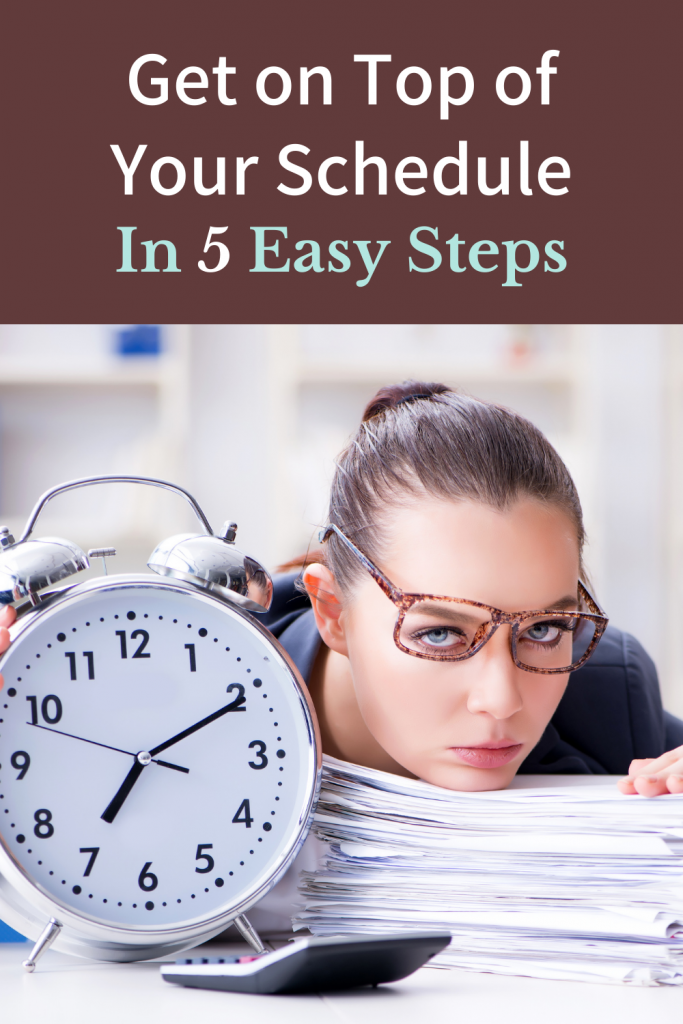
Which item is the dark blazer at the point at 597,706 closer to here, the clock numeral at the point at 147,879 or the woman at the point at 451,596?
the woman at the point at 451,596

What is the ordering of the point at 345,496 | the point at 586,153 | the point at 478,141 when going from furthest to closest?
the point at 586,153 < the point at 478,141 < the point at 345,496

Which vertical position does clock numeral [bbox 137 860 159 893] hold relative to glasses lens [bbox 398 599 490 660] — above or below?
below

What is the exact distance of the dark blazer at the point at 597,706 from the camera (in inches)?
51.5

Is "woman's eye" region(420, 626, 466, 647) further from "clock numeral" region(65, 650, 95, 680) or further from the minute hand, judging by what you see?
"clock numeral" region(65, 650, 95, 680)

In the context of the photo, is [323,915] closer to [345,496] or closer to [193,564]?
[193,564]

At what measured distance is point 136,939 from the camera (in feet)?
2.57

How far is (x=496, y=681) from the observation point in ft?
2.92

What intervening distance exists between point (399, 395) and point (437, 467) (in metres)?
0.24

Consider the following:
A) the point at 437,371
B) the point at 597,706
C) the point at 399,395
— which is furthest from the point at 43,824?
the point at 437,371

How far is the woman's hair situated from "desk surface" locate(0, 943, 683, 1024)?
0.43m

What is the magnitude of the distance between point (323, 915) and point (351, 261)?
2563 millimetres

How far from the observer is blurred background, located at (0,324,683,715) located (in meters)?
3.38

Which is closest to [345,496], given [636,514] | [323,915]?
[323,915]

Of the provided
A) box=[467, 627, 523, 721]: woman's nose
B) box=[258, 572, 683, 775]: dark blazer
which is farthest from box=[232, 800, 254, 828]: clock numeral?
box=[258, 572, 683, 775]: dark blazer
